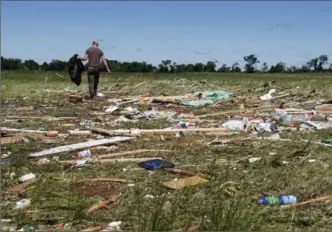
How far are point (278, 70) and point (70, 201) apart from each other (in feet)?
361

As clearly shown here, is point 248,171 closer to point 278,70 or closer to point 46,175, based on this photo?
point 46,175

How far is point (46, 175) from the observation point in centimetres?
549

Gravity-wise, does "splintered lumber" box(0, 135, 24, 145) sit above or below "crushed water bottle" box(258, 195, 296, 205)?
below

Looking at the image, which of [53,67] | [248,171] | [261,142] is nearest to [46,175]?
[248,171]

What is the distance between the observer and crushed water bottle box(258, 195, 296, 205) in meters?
4.39

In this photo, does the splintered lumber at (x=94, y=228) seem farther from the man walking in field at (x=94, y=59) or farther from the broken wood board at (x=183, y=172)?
the man walking in field at (x=94, y=59)

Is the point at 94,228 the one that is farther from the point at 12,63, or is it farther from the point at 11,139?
the point at 12,63

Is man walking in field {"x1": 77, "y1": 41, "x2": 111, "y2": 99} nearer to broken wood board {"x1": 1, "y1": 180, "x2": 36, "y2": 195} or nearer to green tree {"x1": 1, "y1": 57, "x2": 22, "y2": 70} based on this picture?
broken wood board {"x1": 1, "y1": 180, "x2": 36, "y2": 195}

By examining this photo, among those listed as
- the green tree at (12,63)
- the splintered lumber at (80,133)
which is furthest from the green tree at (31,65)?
the splintered lumber at (80,133)

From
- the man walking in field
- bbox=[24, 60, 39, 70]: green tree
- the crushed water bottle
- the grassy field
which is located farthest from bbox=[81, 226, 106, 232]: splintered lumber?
bbox=[24, 60, 39, 70]: green tree

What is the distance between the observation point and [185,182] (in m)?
5.05

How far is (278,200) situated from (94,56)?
12109 millimetres

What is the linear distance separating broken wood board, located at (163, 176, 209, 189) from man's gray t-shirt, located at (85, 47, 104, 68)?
11.1 metres

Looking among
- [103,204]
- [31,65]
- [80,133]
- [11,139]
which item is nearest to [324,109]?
[80,133]
